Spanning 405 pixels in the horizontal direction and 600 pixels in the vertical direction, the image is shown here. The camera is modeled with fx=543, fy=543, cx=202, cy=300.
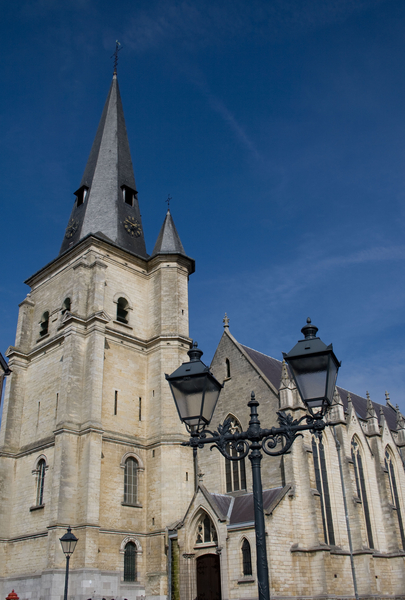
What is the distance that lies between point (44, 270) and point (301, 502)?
1966 centimetres

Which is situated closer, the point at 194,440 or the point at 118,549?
the point at 194,440

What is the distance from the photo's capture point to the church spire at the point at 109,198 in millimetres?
32062

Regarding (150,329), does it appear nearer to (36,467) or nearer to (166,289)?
(166,289)

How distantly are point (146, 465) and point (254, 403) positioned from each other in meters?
20.8

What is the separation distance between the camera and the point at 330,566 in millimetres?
21531

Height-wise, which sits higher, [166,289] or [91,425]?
[166,289]

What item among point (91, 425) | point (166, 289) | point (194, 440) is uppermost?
point (166, 289)

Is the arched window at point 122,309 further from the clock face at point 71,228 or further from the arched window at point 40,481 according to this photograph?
the arched window at point 40,481

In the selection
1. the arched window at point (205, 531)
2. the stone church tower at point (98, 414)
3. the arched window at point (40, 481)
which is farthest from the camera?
the arched window at point (40, 481)

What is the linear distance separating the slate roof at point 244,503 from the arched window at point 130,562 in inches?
188

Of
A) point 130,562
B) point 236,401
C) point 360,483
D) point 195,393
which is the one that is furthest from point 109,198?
point 195,393

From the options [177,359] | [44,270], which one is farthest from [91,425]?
[44,270]

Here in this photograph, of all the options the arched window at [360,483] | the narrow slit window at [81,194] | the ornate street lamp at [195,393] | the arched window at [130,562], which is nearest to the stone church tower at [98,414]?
the arched window at [130,562]

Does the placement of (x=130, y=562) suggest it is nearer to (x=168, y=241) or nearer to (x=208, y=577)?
(x=208, y=577)
